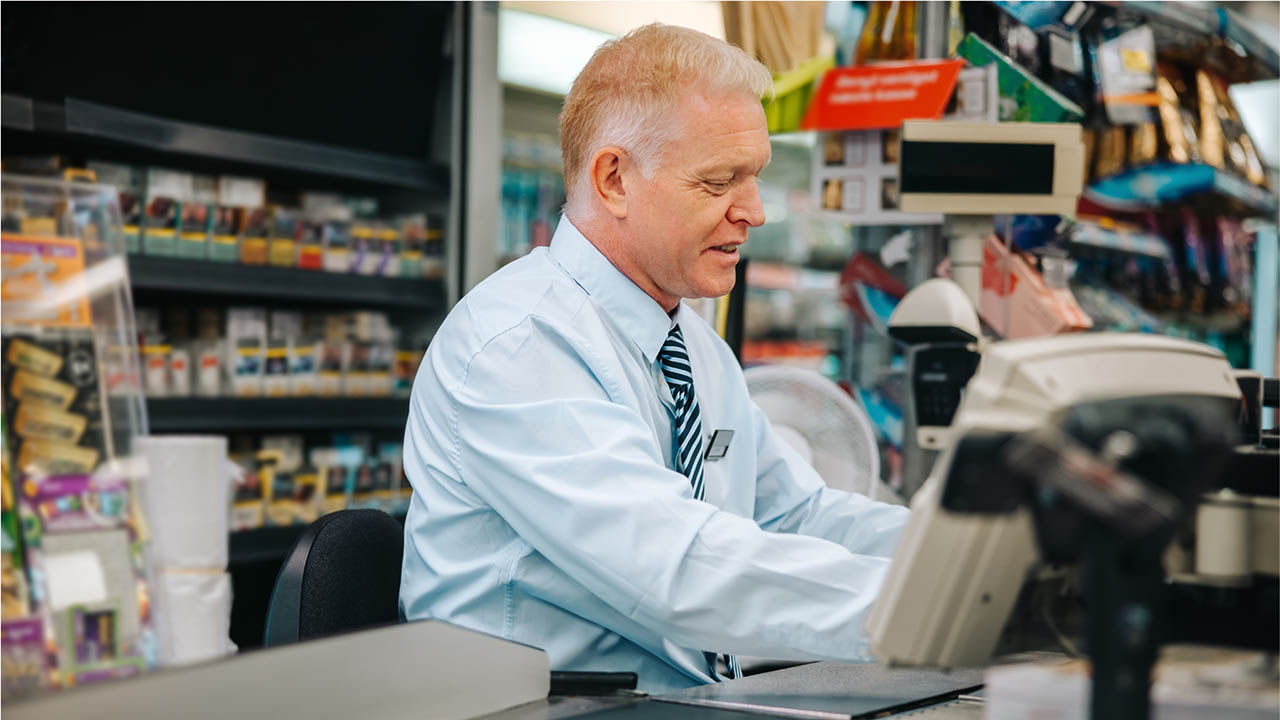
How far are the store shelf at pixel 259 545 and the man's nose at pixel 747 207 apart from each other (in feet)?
7.10

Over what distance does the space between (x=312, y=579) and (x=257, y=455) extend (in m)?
2.36

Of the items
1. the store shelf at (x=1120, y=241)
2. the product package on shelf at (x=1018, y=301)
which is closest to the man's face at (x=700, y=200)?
the product package on shelf at (x=1018, y=301)

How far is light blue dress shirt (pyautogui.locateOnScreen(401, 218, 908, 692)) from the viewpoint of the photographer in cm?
130

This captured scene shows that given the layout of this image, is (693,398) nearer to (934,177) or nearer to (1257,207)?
(934,177)

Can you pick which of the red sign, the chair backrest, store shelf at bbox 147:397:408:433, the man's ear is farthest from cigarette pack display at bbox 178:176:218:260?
the man's ear

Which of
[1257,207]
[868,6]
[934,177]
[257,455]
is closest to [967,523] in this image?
[934,177]

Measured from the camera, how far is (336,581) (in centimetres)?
165

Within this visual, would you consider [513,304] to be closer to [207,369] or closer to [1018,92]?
[1018,92]

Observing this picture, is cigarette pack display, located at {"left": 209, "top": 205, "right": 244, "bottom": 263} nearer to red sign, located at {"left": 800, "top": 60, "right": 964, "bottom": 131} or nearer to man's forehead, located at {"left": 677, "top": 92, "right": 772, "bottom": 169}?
red sign, located at {"left": 800, "top": 60, "right": 964, "bottom": 131}

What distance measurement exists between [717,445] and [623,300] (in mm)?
261

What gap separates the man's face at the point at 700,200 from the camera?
170 cm

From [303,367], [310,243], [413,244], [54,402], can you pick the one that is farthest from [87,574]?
[413,244]

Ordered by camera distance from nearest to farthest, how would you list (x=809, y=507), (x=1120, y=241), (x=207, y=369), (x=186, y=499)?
(x=809, y=507), (x=186, y=499), (x=207, y=369), (x=1120, y=241)

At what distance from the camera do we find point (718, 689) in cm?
148
